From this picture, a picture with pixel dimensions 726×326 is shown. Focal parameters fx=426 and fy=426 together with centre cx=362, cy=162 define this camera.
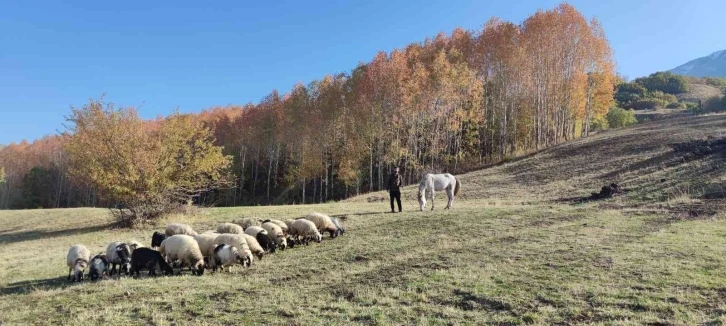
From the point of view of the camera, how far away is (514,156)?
1727 inches

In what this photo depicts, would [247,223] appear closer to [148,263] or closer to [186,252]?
[186,252]

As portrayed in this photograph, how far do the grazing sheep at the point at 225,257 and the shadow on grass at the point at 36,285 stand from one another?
3.18m

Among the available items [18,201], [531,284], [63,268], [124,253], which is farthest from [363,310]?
[18,201]

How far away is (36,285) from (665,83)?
408 feet

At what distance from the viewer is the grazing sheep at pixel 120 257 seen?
11.0m

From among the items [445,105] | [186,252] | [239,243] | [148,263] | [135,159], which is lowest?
[148,263]

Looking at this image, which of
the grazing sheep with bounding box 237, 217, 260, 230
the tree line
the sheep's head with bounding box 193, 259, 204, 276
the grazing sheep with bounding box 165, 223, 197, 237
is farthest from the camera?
the tree line

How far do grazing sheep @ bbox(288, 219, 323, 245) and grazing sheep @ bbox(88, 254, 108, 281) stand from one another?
213 inches

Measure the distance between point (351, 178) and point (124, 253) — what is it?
36.9 metres

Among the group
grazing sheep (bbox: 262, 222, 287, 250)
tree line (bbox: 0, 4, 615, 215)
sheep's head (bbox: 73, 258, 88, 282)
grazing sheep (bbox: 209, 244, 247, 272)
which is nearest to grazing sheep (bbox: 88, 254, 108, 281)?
sheep's head (bbox: 73, 258, 88, 282)

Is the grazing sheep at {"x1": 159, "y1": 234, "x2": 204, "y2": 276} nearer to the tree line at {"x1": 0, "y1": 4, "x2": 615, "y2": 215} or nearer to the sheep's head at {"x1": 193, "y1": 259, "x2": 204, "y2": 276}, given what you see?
the sheep's head at {"x1": 193, "y1": 259, "x2": 204, "y2": 276}

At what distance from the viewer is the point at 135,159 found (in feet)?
72.9

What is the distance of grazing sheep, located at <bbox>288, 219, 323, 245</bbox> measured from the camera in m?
14.1

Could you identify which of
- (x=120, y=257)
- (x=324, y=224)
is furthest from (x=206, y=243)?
(x=324, y=224)
